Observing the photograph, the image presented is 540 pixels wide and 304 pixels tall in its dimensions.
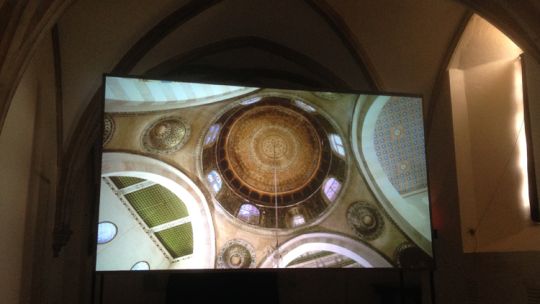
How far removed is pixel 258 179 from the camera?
4.78 metres

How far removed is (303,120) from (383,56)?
195cm

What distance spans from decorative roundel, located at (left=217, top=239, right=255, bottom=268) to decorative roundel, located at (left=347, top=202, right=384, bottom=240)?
2.95 ft

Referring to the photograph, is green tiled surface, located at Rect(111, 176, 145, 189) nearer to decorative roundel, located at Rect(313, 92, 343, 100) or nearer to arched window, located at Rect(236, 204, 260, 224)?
arched window, located at Rect(236, 204, 260, 224)

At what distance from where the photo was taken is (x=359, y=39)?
6535 millimetres

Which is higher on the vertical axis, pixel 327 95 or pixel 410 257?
pixel 327 95

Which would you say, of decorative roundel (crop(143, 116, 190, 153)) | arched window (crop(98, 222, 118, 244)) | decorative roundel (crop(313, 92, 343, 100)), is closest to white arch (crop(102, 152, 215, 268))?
decorative roundel (crop(143, 116, 190, 153))

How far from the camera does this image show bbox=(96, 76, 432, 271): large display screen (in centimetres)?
443

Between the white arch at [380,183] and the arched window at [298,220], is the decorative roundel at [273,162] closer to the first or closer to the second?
the arched window at [298,220]

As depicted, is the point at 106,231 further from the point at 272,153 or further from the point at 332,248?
the point at 332,248

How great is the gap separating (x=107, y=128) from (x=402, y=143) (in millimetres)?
2491

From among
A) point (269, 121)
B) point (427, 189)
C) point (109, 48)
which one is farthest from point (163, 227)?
point (109, 48)

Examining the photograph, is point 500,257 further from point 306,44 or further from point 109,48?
point 109,48

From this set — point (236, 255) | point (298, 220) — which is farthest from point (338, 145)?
point (236, 255)

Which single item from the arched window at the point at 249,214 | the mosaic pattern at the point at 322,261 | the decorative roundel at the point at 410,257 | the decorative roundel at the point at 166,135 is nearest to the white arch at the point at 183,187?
the decorative roundel at the point at 166,135
